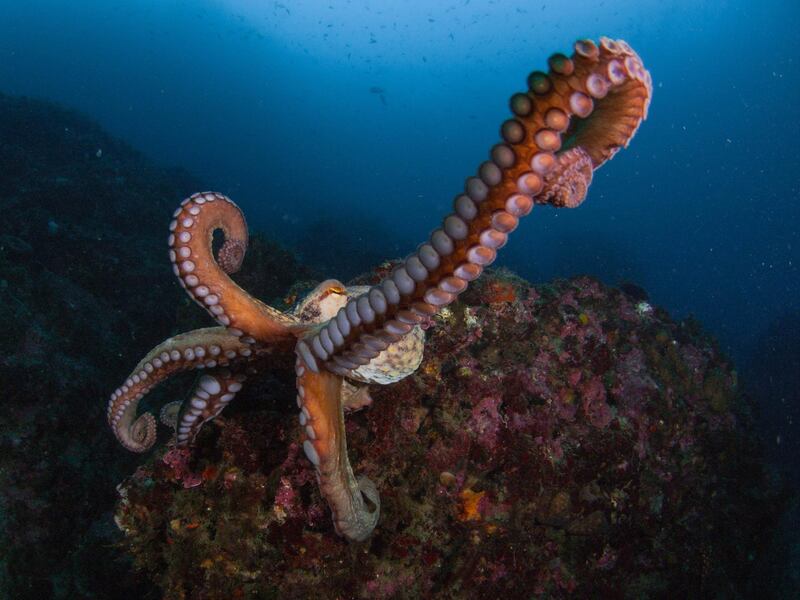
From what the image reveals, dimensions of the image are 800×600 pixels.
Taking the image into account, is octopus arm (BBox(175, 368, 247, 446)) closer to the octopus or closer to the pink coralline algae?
the octopus

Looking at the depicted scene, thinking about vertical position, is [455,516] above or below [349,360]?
below

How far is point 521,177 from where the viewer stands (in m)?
1.45

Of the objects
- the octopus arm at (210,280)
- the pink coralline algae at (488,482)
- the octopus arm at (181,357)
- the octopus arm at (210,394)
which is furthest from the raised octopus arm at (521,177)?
the pink coralline algae at (488,482)

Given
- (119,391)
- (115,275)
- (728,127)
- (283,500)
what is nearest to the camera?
(119,391)

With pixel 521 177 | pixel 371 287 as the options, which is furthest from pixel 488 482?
pixel 521 177

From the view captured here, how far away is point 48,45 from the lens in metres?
90.9

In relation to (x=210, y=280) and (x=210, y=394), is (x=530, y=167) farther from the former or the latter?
(x=210, y=394)

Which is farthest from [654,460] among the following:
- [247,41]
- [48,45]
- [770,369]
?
[247,41]

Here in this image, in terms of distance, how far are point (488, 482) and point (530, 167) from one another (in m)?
3.79

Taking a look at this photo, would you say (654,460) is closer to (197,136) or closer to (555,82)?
(555,82)

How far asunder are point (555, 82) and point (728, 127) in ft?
501

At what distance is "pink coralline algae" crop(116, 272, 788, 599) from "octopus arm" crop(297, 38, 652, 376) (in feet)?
7.64

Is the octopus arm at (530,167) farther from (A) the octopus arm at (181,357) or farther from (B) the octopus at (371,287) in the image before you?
(A) the octopus arm at (181,357)

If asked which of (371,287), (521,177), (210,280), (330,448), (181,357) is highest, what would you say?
(521,177)
